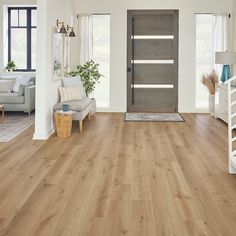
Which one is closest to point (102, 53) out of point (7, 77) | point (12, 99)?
point (7, 77)

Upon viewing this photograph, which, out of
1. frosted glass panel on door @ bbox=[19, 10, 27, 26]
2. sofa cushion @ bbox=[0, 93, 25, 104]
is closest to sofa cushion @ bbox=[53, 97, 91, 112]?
sofa cushion @ bbox=[0, 93, 25, 104]

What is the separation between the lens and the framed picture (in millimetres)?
6551

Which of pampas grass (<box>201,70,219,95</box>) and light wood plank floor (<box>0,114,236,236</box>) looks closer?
light wood plank floor (<box>0,114,236,236</box>)

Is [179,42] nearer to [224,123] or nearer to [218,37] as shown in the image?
[218,37]

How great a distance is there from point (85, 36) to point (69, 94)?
8.43ft

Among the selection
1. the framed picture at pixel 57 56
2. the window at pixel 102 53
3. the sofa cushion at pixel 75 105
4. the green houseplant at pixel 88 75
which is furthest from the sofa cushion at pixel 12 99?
the sofa cushion at pixel 75 105

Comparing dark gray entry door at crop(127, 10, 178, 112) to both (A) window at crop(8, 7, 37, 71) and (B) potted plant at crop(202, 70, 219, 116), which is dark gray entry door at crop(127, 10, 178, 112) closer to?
(B) potted plant at crop(202, 70, 219, 116)

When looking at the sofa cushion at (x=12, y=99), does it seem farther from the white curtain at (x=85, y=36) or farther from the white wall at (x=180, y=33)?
the white wall at (x=180, y=33)

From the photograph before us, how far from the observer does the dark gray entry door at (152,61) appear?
914 cm

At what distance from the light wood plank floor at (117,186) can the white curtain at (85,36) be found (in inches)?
136

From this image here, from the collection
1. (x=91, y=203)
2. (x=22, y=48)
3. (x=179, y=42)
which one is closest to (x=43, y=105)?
(x=91, y=203)

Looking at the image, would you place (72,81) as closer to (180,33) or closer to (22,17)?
(180,33)

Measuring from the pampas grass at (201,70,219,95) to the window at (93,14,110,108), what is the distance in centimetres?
232

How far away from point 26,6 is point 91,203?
8455 mm
